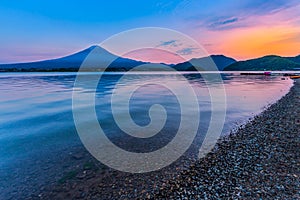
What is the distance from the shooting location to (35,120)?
13.7 m

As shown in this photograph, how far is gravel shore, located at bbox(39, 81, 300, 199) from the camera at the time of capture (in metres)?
4.94

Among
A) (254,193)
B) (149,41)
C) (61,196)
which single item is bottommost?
(61,196)

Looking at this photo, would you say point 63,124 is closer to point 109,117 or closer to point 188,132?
point 109,117

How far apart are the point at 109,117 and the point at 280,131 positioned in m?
11.6

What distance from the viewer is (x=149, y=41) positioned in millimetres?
25453

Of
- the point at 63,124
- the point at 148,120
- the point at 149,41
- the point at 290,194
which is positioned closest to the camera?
the point at 290,194

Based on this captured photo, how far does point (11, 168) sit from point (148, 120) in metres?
8.71

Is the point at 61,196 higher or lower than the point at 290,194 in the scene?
lower

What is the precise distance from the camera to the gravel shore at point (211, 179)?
494cm

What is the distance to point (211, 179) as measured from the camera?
557 cm

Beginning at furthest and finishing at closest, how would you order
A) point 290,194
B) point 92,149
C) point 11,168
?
point 92,149 < point 11,168 < point 290,194

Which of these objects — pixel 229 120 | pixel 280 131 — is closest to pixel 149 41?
pixel 229 120

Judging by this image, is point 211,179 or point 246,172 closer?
point 211,179

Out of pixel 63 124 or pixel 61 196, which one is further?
pixel 63 124
